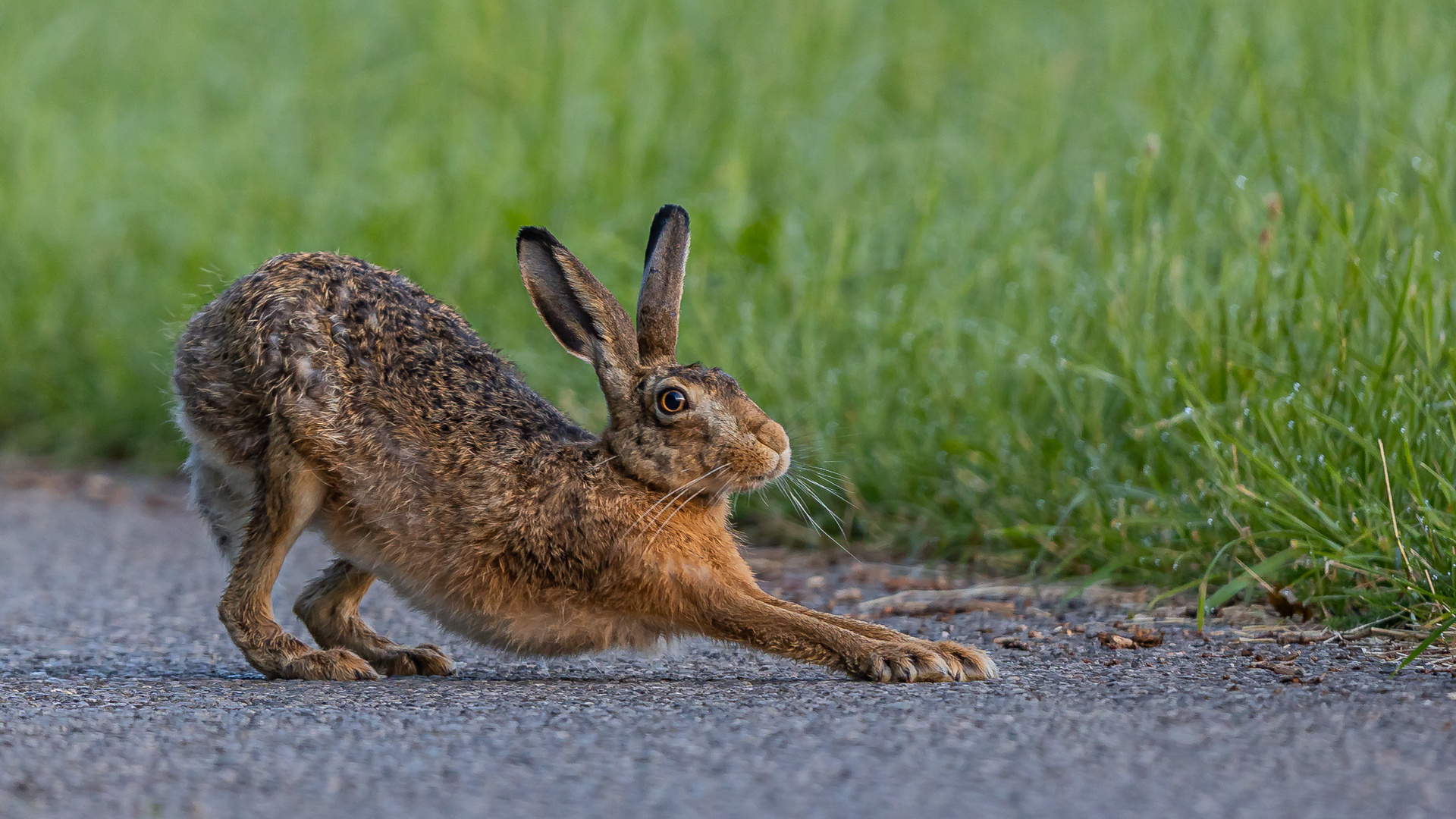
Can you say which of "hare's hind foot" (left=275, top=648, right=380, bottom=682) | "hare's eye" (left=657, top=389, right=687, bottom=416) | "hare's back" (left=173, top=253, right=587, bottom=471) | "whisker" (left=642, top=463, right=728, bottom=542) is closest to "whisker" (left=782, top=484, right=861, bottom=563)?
"whisker" (left=642, top=463, right=728, bottom=542)

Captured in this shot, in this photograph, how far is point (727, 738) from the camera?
3328mm

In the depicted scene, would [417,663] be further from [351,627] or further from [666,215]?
[666,215]

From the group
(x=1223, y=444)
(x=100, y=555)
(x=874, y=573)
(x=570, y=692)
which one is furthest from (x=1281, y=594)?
(x=100, y=555)

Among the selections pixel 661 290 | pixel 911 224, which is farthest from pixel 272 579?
pixel 911 224

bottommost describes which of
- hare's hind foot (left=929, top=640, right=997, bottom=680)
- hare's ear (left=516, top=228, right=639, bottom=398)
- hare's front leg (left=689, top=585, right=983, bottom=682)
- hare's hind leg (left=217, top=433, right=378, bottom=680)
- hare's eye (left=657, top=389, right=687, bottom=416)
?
hare's hind foot (left=929, top=640, right=997, bottom=680)

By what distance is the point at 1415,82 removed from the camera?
21.4 ft

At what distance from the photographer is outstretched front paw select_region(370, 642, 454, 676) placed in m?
4.57

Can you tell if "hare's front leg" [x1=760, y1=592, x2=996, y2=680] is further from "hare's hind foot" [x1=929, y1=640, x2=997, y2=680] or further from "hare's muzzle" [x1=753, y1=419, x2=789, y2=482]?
"hare's muzzle" [x1=753, y1=419, x2=789, y2=482]

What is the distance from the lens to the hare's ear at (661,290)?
4496 mm

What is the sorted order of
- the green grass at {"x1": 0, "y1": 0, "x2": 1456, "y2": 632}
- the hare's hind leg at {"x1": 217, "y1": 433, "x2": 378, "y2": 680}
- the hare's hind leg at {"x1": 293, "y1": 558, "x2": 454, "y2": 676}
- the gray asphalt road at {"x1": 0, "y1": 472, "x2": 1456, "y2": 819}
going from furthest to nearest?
the green grass at {"x1": 0, "y1": 0, "x2": 1456, "y2": 632}
the hare's hind leg at {"x1": 293, "y1": 558, "x2": 454, "y2": 676}
the hare's hind leg at {"x1": 217, "y1": 433, "x2": 378, "y2": 680}
the gray asphalt road at {"x1": 0, "y1": 472, "x2": 1456, "y2": 819}

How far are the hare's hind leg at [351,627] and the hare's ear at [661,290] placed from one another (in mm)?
985

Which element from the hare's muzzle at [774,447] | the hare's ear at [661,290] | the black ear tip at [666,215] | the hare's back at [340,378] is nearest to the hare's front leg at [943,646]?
the hare's muzzle at [774,447]

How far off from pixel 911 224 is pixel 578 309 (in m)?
3.20

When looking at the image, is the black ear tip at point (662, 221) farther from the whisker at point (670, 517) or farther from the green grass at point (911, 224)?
the green grass at point (911, 224)
